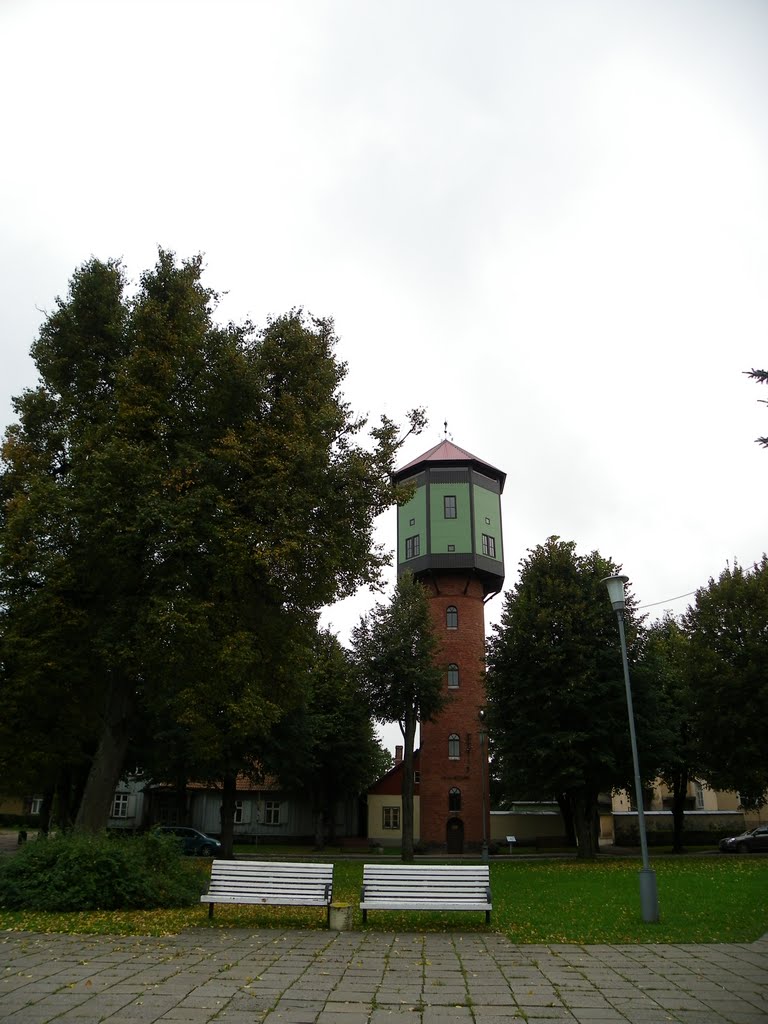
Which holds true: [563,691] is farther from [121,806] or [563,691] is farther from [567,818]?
[121,806]

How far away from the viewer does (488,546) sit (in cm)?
4531

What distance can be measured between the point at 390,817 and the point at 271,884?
42.2 m

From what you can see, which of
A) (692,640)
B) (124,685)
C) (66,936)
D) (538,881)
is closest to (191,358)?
(124,685)

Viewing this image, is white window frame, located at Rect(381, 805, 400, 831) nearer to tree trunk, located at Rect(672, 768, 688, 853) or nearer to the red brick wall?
the red brick wall

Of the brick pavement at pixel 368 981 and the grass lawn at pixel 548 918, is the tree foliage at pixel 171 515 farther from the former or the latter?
the brick pavement at pixel 368 981

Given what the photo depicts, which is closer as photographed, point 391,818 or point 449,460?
point 449,460

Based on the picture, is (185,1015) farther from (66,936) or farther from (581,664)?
(581,664)

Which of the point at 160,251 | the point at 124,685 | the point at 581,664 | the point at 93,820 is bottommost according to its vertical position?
the point at 93,820

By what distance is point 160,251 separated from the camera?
65.9 feet

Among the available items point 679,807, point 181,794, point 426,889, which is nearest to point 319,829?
point 181,794

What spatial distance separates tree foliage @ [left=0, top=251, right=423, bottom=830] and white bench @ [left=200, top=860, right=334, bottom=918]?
16.8 ft

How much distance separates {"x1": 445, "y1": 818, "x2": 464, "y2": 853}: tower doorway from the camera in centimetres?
4153

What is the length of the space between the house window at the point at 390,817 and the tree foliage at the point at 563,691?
18954 mm

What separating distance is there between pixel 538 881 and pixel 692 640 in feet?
59.5
